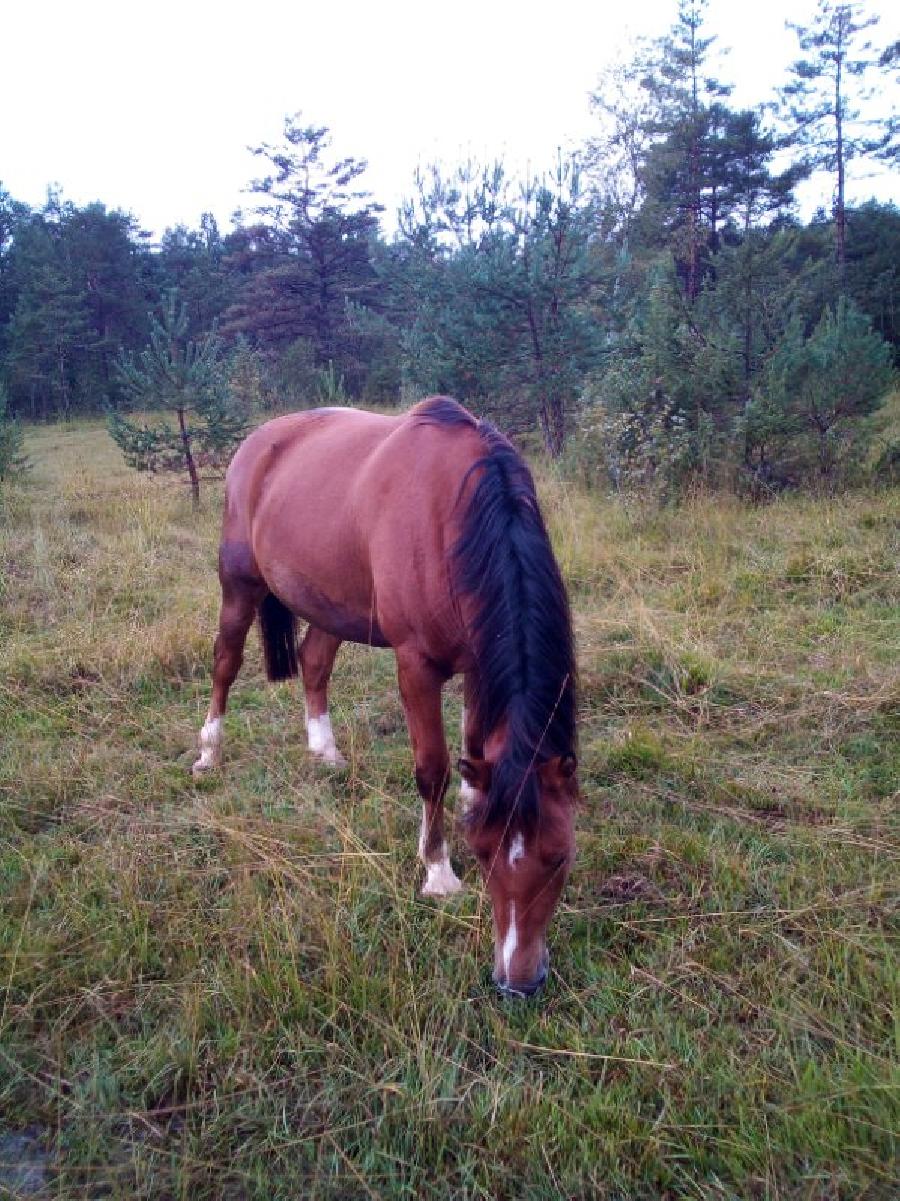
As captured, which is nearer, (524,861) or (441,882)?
(524,861)

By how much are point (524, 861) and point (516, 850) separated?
35 millimetres

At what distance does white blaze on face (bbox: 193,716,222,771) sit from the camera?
3.63m

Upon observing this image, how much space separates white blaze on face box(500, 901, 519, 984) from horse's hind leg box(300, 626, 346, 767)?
182 cm

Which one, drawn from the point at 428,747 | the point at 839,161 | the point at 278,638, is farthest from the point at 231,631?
the point at 839,161

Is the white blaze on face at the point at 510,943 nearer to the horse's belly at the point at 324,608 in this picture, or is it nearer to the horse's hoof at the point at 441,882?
the horse's hoof at the point at 441,882

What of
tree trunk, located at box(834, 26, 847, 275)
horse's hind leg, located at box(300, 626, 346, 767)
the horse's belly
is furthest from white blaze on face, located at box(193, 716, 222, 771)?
tree trunk, located at box(834, 26, 847, 275)

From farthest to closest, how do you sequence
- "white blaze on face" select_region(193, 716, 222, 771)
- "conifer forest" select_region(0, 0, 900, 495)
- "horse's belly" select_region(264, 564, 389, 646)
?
"conifer forest" select_region(0, 0, 900, 495), "white blaze on face" select_region(193, 716, 222, 771), "horse's belly" select_region(264, 564, 389, 646)

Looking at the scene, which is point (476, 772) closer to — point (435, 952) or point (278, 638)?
point (435, 952)

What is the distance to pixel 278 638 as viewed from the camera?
417cm

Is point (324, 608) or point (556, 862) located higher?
point (324, 608)

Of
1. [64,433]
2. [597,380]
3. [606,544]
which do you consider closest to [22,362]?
[64,433]

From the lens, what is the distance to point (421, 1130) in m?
1.78

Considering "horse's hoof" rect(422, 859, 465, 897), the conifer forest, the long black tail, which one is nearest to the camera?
"horse's hoof" rect(422, 859, 465, 897)

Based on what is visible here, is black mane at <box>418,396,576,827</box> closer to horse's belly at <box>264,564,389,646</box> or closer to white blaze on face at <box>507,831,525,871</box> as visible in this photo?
white blaze on face at <box>507,831,525,871</box>
